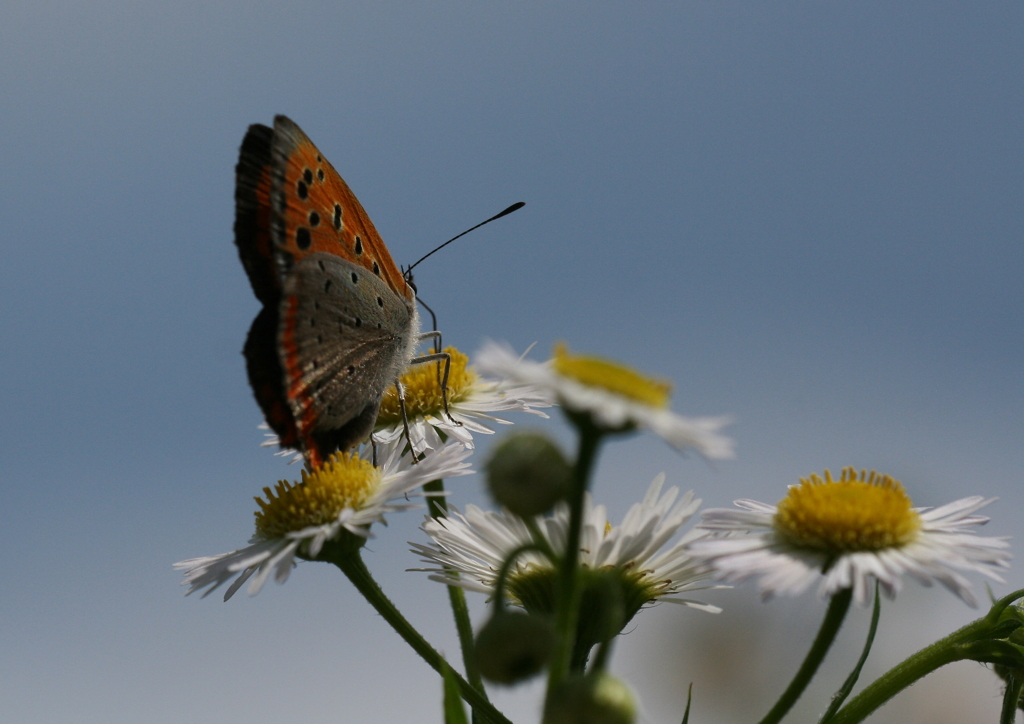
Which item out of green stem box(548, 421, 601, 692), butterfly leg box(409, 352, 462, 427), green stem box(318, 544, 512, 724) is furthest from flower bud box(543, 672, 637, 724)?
butterfly leg box(409, 352, 462, 427)

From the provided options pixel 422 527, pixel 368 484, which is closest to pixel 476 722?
pixel 422 527

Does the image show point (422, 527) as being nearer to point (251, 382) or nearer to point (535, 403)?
point (251, 382)

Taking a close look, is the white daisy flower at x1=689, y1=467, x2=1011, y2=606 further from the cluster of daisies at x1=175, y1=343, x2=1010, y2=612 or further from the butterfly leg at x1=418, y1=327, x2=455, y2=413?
the butterfly leg at x1=418, y1=327, x2=455, y2=413

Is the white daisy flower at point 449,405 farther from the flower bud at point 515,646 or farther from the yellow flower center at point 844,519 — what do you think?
the flower bud at point 515,646

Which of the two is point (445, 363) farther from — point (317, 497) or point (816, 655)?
point (816, 655)

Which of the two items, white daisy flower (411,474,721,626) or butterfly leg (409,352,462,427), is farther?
butterfly leg (409,352,462,427)

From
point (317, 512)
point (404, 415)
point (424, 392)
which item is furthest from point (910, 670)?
point (424, 392)
